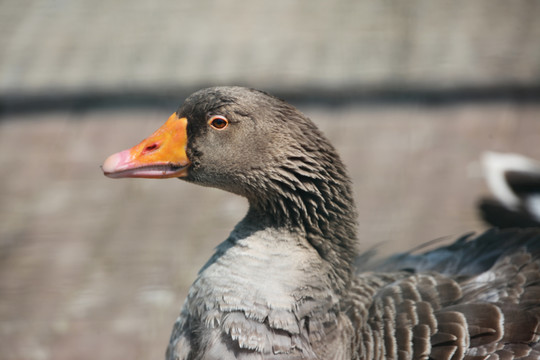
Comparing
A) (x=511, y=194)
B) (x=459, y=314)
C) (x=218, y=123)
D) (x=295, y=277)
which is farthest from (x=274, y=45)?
(x=459, y=314)

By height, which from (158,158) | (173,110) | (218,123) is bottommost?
(173,110)

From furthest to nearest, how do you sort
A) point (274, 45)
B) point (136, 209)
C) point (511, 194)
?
point (274, 45) < point (136, 209) < point (511, 194)

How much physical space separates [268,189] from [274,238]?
19 centimetres

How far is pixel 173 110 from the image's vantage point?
205 inches

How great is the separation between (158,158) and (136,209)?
2.27 metres

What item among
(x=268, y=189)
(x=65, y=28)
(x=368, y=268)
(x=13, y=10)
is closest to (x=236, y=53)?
(x=65, y=28)

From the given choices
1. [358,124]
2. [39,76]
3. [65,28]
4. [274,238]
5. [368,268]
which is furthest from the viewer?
[65,28]

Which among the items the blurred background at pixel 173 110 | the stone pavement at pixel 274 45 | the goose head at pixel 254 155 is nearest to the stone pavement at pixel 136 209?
the blurred background at pixel 173 110

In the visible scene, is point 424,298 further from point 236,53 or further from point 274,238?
point 236,53

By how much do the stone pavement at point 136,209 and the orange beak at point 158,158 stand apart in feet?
4.59

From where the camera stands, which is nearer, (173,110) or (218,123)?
(218,123)

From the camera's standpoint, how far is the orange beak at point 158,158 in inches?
90.2

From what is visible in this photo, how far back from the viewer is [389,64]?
208 inches

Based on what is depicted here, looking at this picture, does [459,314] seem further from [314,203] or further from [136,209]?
[136,209]
